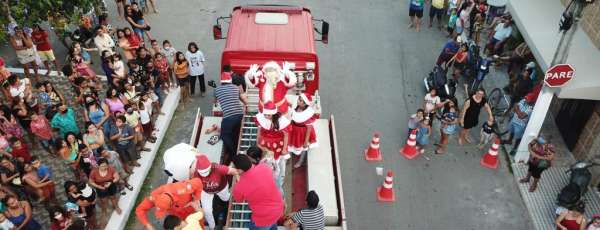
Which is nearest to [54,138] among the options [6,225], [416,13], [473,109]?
[6,225]

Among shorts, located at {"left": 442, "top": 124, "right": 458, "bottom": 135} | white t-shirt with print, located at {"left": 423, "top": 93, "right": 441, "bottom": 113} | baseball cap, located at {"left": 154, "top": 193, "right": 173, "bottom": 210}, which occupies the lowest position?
shorts, located at {"left": 442, "top": 124, "right": 458, "bottom": 135}

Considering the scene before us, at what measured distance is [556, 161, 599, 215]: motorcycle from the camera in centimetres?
923

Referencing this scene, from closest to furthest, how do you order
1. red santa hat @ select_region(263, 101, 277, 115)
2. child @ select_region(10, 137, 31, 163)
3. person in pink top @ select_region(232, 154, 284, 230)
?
1. person in pink top @ select_region(232, 154, 284, 230)
2. red santa hat @ select_region(263, 101, 277, 115)
3. child @ select_region(10, 137, 31, 163)

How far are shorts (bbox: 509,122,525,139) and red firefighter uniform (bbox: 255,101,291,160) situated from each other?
5219mm

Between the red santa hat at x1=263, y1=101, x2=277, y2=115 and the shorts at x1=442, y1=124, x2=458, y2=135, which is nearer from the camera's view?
the red santa hat at x1=263, y1=101, x2=277, y2=115

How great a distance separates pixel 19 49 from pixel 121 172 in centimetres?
471

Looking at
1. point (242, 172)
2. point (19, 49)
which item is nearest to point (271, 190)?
point (242, 172)

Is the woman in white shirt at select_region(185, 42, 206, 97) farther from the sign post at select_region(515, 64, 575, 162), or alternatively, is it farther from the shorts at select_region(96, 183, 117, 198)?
the sign post at select_region(515, 64, 575, 162)

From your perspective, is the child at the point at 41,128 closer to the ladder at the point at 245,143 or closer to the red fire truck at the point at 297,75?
the red fire truck at the point at 297,75

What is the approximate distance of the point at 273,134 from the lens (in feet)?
26.6

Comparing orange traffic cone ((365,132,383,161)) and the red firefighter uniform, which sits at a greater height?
the red firefighter uniform

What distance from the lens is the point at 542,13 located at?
1176cm

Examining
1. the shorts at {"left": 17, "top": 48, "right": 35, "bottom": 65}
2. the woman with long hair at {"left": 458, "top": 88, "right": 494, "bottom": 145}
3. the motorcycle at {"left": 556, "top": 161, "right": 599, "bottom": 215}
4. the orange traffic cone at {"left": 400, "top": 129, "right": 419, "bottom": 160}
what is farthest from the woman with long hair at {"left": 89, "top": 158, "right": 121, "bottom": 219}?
the motorcycle at {"left": 556, "top": 161, "right": 599, "bottom": 215}

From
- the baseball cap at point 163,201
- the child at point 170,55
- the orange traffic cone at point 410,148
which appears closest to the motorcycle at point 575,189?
the orange traffic cone at point 410,148
